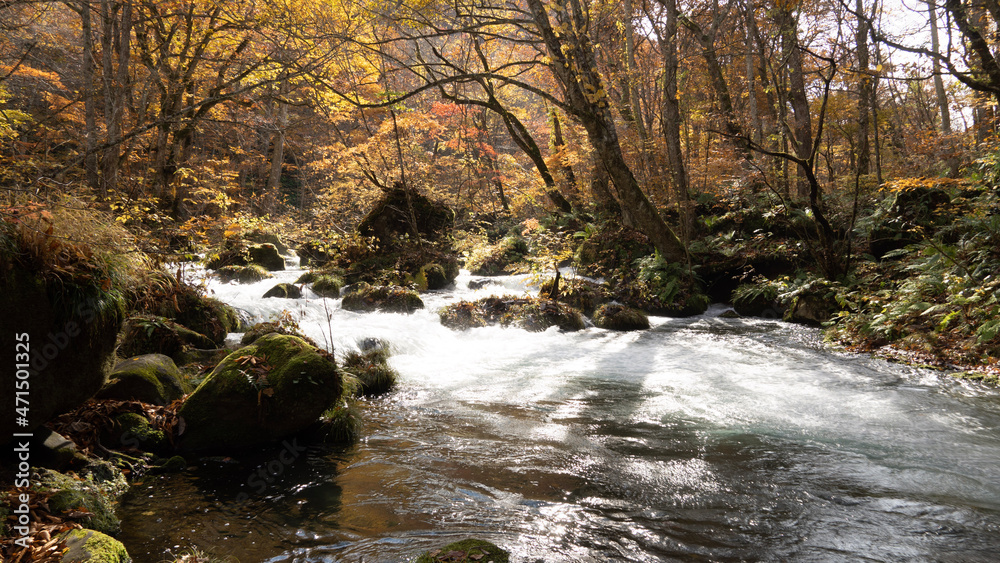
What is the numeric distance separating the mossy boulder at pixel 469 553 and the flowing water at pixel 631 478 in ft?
0.48

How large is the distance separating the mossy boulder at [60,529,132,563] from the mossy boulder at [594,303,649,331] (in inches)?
365

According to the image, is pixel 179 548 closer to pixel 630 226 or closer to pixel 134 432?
pixel 134 432

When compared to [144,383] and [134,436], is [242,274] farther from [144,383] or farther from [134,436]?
[134,436]

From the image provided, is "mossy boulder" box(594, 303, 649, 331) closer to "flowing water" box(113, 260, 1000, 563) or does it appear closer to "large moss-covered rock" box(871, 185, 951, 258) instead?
"flowing water" box(113, 260, 1000, 563)

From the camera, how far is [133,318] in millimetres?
5941

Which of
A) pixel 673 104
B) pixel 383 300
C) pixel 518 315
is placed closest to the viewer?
pixel 518 315

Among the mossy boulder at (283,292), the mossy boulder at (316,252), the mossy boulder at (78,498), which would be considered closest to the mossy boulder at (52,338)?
the mossy boulder at (78,498)

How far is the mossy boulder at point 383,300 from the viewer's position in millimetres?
11078

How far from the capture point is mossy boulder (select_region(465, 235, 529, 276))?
1588 centimetres

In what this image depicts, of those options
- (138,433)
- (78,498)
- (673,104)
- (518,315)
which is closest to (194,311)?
(138,433)

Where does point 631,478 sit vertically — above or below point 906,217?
below

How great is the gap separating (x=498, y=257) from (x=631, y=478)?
12964mm

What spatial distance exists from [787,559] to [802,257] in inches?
410

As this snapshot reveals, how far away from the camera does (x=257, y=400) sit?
4.39 m
